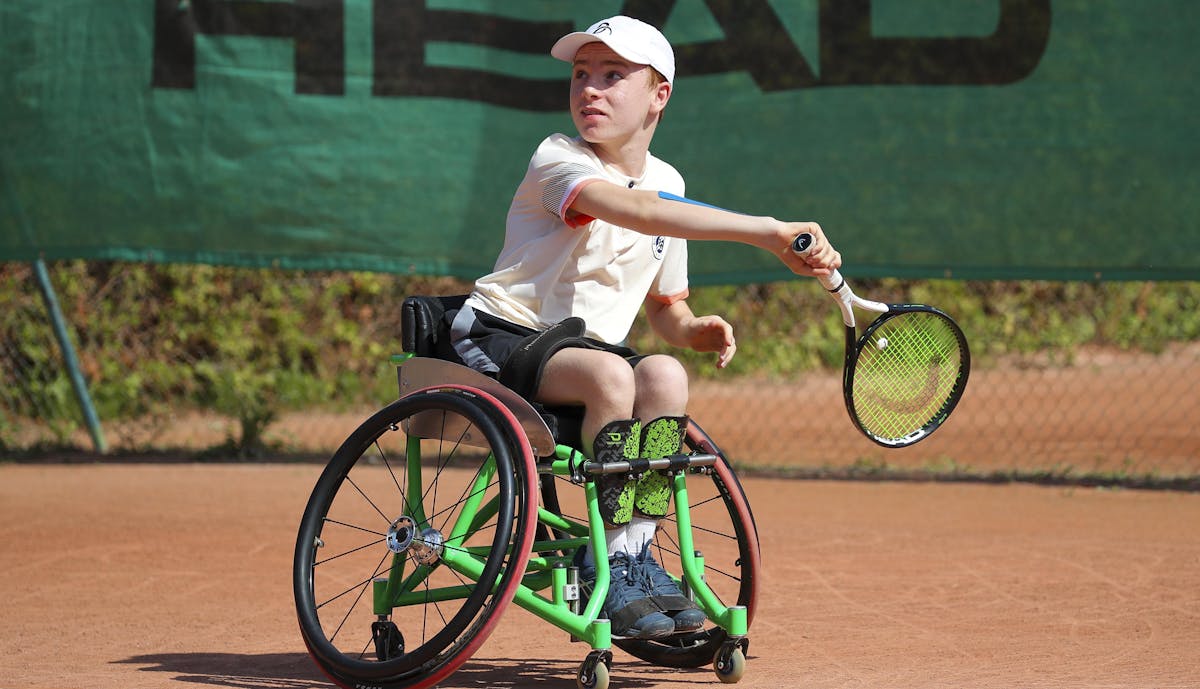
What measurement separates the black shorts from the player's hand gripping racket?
492 mm

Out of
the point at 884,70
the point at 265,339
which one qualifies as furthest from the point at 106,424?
the point at 884,70

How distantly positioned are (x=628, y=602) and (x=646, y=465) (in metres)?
0.28

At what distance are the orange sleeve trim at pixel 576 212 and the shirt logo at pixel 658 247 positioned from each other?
0.83 ft

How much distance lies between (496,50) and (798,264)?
4.16 m

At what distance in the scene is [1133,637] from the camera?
12.2 ft

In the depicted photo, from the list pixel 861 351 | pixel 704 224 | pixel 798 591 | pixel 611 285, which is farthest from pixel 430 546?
pixel 798 591

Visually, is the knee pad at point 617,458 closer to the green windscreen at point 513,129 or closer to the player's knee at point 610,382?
the player's knee at point 610,382

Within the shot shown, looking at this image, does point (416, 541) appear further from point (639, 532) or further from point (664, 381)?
point (664, 381)

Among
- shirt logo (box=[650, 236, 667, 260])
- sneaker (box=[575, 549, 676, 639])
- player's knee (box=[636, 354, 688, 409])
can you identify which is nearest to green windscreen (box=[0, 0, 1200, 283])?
shirt logo (box=[650, 236, 667, 260])

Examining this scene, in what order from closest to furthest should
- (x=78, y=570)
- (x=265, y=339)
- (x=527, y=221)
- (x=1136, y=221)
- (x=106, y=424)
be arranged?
(x=527, y=221)
(x=78, y=570)
(x=1136, y=221)
(x=106, y=424)
(x=265, y=339)

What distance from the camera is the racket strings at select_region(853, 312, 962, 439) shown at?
10.6 feet

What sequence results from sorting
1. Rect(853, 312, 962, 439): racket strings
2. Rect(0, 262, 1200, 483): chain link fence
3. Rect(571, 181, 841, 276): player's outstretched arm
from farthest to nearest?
Rect(0, 262, 1200, 483): chain link fence < Rect(853, 312, 962, 439): racket strings < Rect(571, 181, 841, 276): player's outstretched arm

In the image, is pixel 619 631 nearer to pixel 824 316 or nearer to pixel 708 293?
pixel 708 293

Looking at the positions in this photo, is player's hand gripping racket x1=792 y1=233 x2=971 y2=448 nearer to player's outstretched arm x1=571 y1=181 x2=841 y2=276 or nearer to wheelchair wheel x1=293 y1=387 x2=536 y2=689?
player's outstretched arm x1=571 y1=181 x2=841 y2=276
